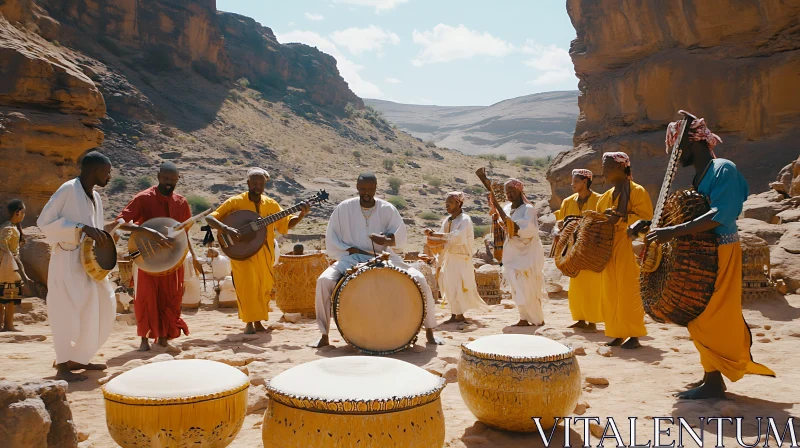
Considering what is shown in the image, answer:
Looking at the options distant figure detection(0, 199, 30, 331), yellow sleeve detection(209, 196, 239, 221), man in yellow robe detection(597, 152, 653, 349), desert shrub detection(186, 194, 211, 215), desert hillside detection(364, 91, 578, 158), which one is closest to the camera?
man in yellow robe detection(597, 152, 653, 349)

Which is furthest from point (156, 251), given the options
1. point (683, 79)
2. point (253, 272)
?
point (683, 79)

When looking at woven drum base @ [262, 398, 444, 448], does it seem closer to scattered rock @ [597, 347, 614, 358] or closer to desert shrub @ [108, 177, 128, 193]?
scattered rock @ [597, 347, 614, 358]

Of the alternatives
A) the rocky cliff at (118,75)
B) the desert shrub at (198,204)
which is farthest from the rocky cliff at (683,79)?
the desert shrub at (198,204)

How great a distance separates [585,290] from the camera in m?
7.73

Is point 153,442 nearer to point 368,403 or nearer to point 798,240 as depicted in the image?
point 368,403

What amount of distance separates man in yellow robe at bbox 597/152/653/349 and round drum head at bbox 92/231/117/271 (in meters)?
5.18

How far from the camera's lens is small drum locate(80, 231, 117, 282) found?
19.1 ft

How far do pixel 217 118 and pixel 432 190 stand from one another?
17536 mm

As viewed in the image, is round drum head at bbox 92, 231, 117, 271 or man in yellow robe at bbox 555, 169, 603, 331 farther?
man in yellow robe at bbox 555, 169, 603, 331

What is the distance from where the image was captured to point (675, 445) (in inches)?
145

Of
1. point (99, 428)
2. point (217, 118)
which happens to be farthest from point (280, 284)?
point (217, 118)

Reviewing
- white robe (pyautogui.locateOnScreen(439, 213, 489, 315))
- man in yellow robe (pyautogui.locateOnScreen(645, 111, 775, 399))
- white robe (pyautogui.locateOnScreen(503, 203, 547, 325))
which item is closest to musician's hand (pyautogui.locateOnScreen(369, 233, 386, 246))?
white robe (pyautogui.locateOnScreen(503, 203, 547, 325))

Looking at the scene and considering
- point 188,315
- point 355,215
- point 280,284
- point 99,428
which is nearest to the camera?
point 99,428

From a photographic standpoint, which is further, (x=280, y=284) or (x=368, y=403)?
(x=280, y=284)
